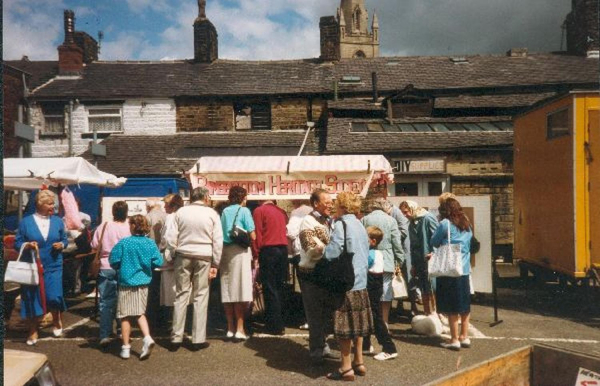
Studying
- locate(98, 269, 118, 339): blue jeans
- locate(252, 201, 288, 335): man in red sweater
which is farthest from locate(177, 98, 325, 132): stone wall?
locate(98, 269, 118, 339): blue jeans

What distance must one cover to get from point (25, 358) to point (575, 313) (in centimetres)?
792

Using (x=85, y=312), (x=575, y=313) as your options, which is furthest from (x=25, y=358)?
(x=575, y=313)

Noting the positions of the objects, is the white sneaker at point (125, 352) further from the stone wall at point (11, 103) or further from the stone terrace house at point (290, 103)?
the stone wall at point (11, 103)

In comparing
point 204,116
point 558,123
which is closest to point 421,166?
point 558,123

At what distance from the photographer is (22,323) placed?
6.43 m

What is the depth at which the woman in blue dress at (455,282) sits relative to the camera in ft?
17.9

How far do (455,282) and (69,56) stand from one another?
72.0 ft

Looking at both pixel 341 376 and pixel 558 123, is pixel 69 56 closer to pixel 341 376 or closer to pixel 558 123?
pixel 558 123

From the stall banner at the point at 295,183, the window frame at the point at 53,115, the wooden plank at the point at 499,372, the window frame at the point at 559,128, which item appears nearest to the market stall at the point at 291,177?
the stall banner at the point at 295,183

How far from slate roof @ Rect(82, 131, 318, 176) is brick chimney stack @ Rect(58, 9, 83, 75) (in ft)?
15.0

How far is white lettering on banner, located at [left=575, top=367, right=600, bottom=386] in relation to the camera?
3.18m

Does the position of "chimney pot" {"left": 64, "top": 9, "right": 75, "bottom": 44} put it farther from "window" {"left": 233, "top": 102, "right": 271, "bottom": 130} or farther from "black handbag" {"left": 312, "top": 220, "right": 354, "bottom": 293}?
"black handbag" {"left": 312, "top": 220, "right": 354, "bottom": 293}

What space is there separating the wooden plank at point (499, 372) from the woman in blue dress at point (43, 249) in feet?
16.6

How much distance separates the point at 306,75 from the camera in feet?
70.0
